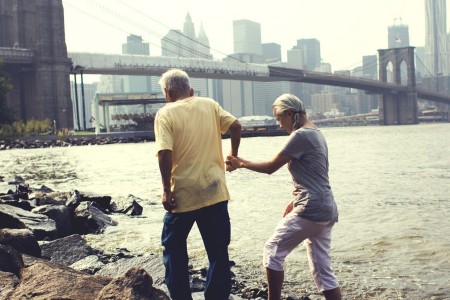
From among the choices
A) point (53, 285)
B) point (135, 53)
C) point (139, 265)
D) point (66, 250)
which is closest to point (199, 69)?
point (66, 250)

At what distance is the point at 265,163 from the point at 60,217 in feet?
16.7

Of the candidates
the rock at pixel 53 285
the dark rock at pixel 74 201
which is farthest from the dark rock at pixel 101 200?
the rock at pixel 53 285

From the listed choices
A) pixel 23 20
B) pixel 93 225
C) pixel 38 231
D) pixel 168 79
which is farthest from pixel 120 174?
pixel 23 20

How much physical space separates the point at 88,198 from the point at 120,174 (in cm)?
942

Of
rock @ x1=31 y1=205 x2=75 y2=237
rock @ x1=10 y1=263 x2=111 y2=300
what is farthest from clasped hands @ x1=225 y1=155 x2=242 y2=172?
rock @ x1=31 y1=205 x2=75 y2=237

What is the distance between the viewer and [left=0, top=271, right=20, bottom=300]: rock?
11.9 feet

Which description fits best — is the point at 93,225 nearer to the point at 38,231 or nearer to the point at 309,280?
the point at 38,231

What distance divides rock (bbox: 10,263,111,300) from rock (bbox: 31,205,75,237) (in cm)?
428

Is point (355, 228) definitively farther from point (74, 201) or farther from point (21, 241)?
point (21, 241)

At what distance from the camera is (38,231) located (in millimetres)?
7258

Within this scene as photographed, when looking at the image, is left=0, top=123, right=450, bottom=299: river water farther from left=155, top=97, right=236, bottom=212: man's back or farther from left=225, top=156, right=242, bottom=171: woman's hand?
left=155, top=97, right=236, bottom=212: man's back

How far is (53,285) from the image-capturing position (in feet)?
11.8

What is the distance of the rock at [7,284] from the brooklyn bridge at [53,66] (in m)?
58.2

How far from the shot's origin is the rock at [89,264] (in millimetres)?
5469
